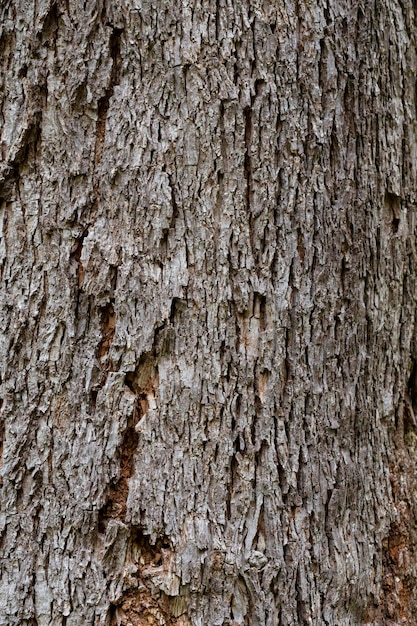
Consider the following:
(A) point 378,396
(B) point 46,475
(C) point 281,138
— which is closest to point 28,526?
(B) point 46,475

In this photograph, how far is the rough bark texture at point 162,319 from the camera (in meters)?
1.46

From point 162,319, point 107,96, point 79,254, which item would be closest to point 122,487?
point 162,319

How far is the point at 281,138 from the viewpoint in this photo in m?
1.54

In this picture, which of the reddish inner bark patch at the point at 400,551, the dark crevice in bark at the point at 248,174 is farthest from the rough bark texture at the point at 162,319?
the reddish inner bark patch at the point at 400,551

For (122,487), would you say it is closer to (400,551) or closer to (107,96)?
(400,551)

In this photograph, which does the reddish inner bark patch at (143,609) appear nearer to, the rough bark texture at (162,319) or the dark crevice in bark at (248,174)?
the rough bark texture at (162,319)

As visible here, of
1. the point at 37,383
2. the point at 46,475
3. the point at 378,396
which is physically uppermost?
the point at 378,396

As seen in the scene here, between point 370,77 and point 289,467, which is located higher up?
point 370,77

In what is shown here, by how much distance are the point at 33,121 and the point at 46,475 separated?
2.60 feet

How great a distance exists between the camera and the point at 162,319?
1.47 metres

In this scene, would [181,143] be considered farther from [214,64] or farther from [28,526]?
[28,526]

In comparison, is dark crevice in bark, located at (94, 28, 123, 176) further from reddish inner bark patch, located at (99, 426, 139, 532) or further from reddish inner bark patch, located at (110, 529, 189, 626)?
reddish inner bark patch, located at (110, 529, 189, 626)

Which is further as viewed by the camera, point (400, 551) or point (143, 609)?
point (400, 551)

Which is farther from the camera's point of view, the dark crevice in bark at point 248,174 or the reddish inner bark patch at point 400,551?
the reddish inner bark patch at point 400,551
